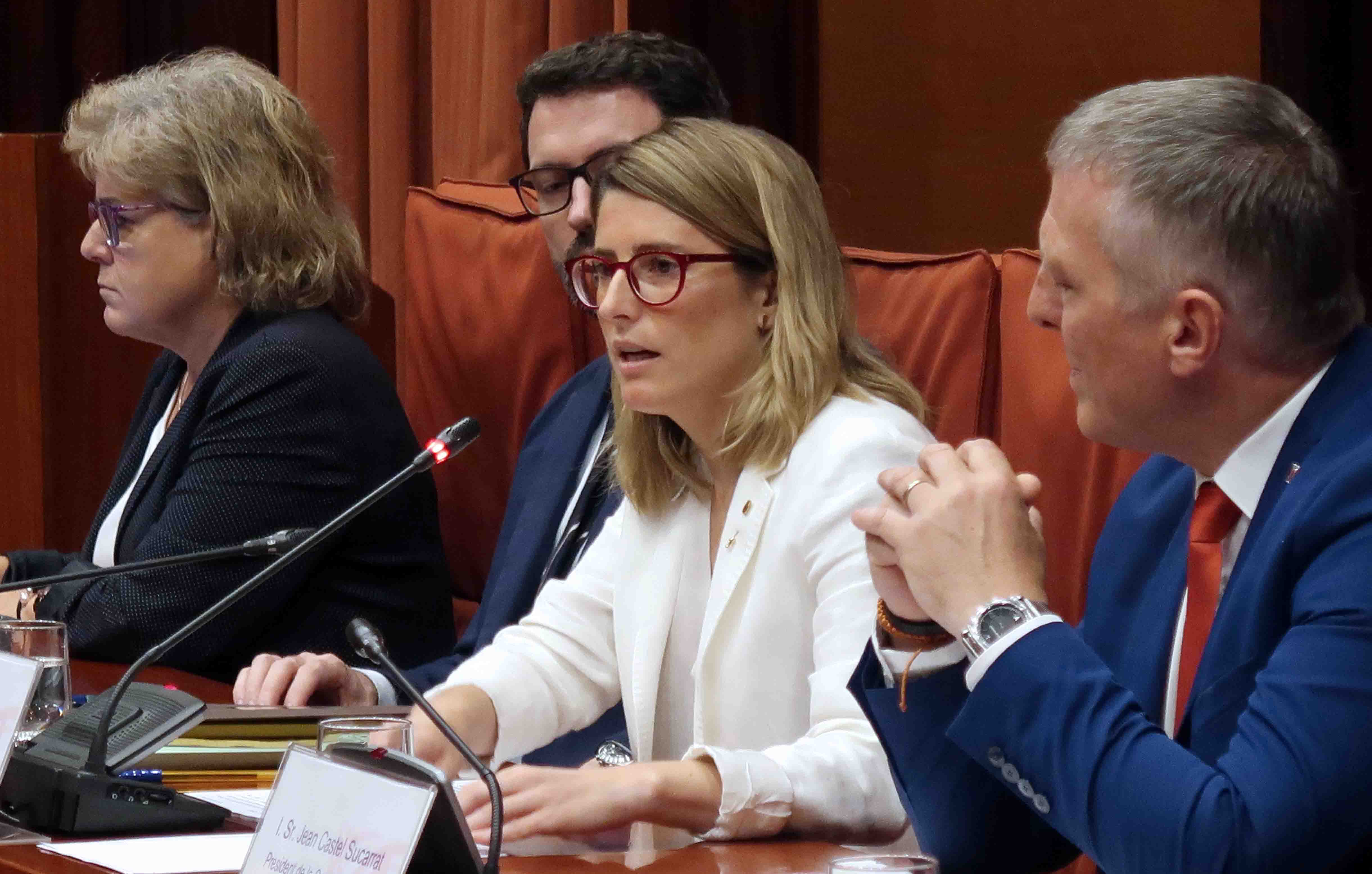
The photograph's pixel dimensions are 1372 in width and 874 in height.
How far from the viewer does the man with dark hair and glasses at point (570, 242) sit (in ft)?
8.13

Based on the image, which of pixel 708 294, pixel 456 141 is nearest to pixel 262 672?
pixel 708 294

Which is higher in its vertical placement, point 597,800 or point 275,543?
point 275,543

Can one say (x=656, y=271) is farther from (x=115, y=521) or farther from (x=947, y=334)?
(x=115, y=521)

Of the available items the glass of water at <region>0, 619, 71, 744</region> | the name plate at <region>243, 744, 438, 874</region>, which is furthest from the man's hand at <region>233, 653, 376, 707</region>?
the name plate at <region>243, 744, 438, 874</region>

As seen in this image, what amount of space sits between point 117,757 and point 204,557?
1.07ft

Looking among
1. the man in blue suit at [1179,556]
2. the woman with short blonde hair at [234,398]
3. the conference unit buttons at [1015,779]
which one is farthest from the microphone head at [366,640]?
the woman with short blonde hair at [234,398]

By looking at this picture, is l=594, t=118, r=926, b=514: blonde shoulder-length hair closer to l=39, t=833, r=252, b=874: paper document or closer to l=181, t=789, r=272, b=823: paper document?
l=181, t=789, r=272, b=823: paper document

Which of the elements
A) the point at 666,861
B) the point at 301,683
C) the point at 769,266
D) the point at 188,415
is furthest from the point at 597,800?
the point at 188,415

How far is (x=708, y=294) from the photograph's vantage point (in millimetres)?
2031

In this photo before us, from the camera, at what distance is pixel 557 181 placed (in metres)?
2.75

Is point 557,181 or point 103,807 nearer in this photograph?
point 103,807

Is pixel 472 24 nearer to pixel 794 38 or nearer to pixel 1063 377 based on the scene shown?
pixel 794 38

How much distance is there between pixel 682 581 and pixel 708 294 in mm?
319

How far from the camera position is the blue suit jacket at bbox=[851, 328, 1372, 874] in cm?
126
